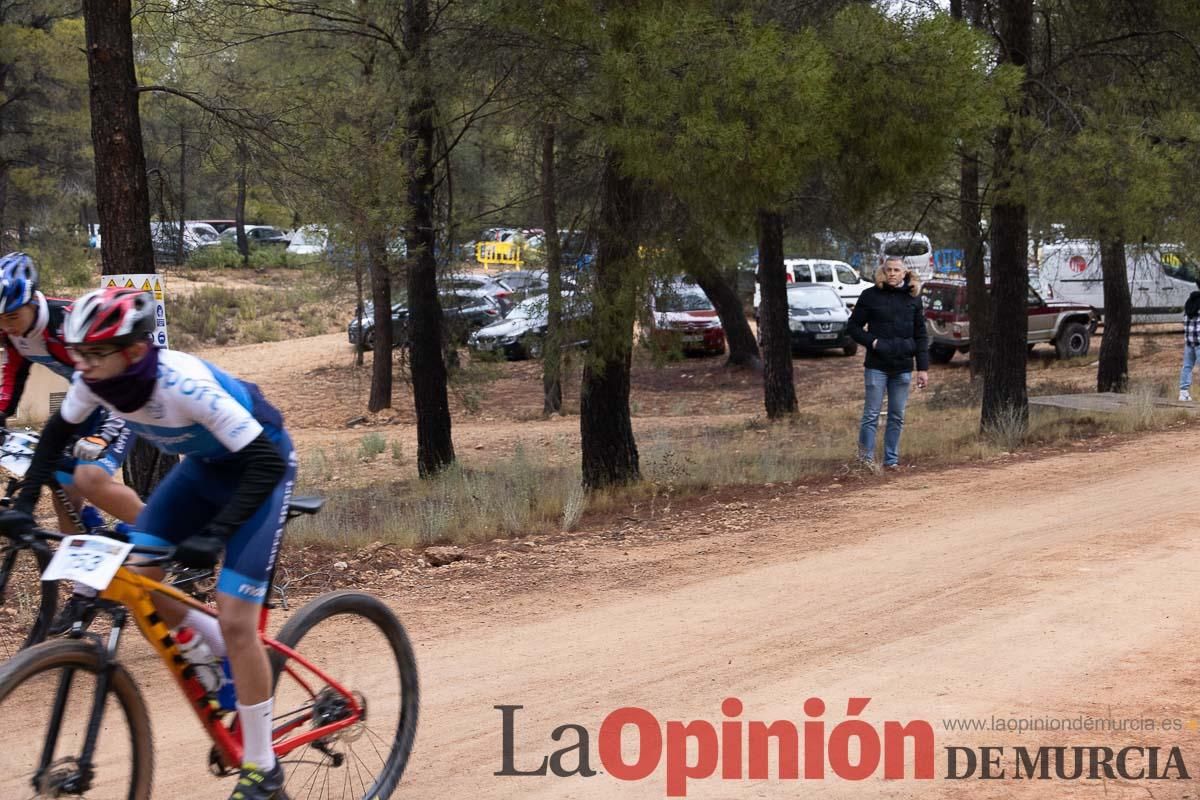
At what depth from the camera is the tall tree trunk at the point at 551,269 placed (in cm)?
1304

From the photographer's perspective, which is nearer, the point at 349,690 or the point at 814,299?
the point at 349,690

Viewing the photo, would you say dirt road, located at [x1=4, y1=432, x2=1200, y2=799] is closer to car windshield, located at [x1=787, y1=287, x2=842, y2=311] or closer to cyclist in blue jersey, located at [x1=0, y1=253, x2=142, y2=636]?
cyclist in blue jersey, located at [x1=0, y1=253, x2=142, y2=636]

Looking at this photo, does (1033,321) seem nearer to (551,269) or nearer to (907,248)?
(907,248)

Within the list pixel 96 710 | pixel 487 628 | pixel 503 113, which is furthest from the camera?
pixel 503 113

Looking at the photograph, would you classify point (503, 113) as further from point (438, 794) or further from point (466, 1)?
point (438, 794)

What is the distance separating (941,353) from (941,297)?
1.53 meters

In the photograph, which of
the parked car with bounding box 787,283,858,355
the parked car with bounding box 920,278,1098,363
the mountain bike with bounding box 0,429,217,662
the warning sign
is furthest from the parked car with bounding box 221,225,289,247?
the mountain bike with bounding box 0,429,217,662

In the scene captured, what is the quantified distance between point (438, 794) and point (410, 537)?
15.9 feet

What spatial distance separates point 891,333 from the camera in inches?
478

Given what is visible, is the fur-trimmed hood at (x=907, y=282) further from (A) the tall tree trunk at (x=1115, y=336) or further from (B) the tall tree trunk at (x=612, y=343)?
(A) the tall tree trunk at (x=1115, y=336)

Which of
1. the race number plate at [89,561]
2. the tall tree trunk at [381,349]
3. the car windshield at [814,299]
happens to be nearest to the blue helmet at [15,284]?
the race number plate at [89,561]

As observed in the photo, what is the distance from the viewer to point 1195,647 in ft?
21.3

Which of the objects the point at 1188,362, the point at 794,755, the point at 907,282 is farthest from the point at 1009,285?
the point at 794,755

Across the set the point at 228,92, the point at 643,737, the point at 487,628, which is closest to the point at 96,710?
the point at 643,737
